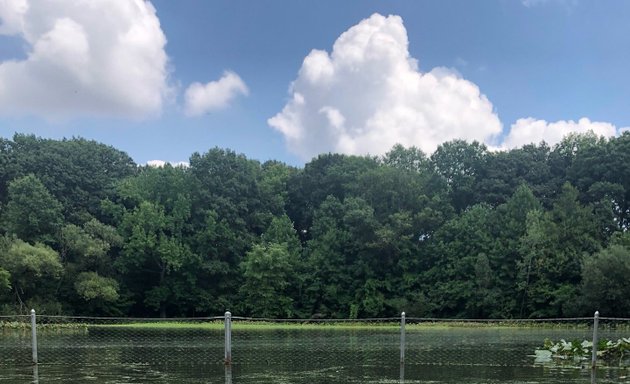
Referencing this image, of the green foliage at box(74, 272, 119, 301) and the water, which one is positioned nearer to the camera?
the water

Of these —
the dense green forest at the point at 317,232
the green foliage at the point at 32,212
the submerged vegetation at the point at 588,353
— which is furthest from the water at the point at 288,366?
the green foliage at the point at 32,212

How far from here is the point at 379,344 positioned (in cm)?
2345

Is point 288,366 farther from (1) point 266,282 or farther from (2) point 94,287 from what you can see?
(1) point 266,282

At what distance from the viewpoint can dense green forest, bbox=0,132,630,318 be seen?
1997 inches

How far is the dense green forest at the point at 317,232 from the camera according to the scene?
166 feet

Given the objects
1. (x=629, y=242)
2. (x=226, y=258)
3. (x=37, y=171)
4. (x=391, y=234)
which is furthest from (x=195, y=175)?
(x=629, y=242)

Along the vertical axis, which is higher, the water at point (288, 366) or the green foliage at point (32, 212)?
the green foliage at point (32, 212)

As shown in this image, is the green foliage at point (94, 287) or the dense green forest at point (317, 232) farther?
the dense green forest at point (317, 232)

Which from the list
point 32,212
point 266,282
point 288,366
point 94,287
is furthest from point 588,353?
point 32,212

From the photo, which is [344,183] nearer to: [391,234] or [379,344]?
[391,234]

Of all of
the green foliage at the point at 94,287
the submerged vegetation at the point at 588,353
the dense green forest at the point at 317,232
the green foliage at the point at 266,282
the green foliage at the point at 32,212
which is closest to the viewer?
A: the submerged vegetation at the point at 588,353

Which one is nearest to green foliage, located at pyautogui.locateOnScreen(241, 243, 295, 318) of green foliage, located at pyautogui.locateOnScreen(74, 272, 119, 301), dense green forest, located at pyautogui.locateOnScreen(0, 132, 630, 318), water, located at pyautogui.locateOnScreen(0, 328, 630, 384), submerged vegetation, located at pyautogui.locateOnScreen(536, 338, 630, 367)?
dense green forest, located at pyautogui.locateOnScreen(0, 132, 630, 318)

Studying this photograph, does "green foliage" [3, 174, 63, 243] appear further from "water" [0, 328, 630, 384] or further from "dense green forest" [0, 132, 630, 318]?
"water" [0, 328, 630, 384]

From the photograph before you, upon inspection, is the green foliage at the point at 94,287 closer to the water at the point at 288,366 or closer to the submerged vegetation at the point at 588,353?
the water at the point at 288,366
